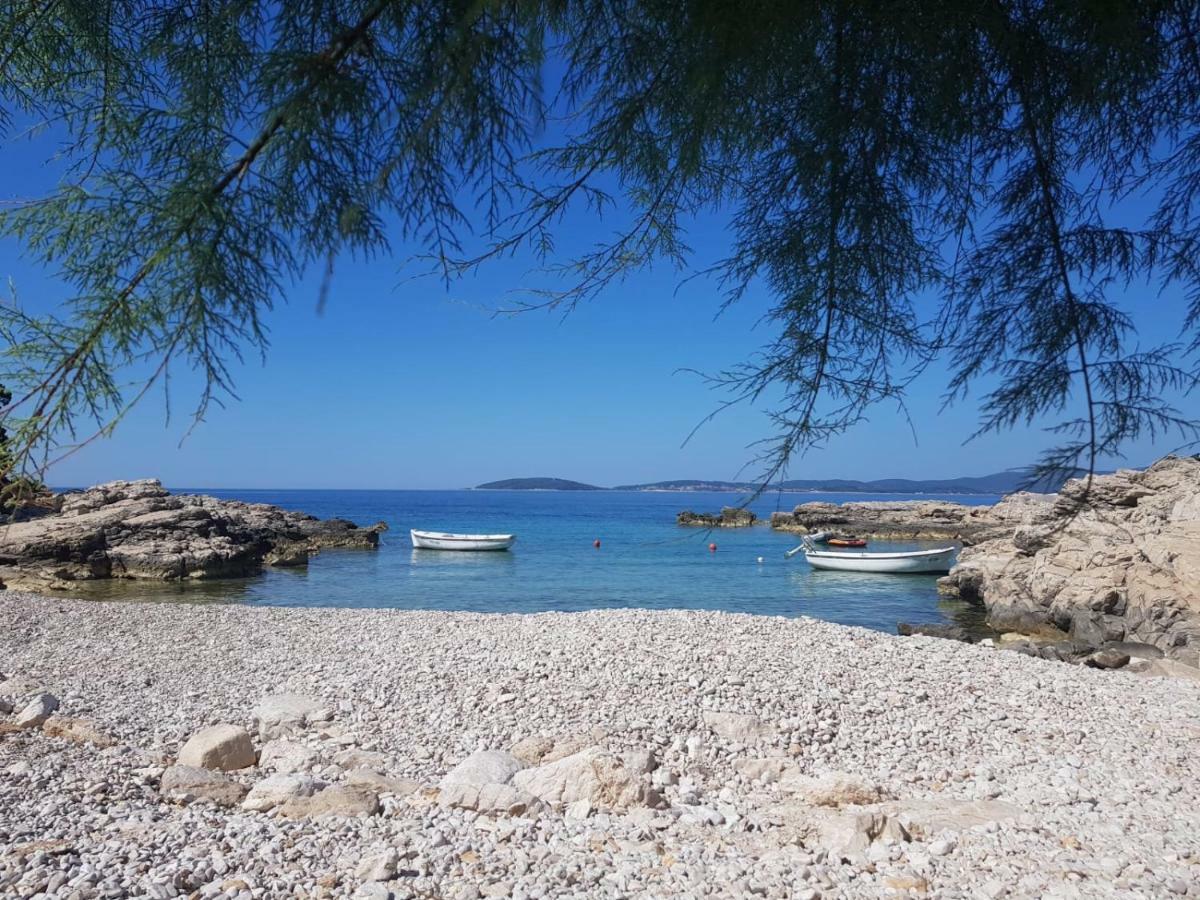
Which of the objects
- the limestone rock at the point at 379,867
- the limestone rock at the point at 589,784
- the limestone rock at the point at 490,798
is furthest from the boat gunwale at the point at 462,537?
the limestone rock at the point at 379,867

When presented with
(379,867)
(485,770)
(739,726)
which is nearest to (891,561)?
(739,726)

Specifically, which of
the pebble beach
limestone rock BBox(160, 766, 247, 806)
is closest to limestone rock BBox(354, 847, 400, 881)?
the pebble beach

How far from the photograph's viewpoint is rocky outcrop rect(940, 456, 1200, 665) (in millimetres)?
10821

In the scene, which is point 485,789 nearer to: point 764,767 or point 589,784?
point 589,784

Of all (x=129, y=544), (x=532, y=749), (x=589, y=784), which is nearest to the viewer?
(x=589, y=784)

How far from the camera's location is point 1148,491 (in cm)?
1398

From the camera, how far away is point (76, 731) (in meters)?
5.05

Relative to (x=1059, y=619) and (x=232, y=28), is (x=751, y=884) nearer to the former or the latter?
(x=232, y=28)

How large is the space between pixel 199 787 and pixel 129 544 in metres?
16.6

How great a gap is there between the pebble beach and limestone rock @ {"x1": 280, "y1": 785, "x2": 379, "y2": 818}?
0.02 metres

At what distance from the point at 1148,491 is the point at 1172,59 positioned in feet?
46.9

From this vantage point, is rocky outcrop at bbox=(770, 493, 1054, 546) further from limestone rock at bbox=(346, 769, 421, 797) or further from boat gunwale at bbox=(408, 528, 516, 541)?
limestone rock at bbox=(346, 769, 421, 797)

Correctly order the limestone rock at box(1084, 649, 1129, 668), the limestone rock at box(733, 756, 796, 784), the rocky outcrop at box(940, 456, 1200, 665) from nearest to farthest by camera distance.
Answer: the limestone rock at box(733, 756, 796, 784)
the limestone rock at box(1084, 649, 1129, 668)
the rocky outcrop at box(940, 456, 1200, 665)

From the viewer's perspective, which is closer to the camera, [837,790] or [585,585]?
[837,790]
